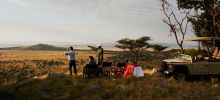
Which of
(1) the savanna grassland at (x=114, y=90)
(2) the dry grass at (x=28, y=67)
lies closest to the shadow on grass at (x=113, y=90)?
(1) the savanna grassland at (x=114, y=90)

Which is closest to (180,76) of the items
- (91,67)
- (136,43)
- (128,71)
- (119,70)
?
(128,71)

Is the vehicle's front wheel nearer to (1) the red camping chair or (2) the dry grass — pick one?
(1) the red camping chair

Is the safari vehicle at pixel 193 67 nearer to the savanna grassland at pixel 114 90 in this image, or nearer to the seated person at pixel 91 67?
the savanna grassland at pixel 114 90

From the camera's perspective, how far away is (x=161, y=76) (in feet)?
79.8

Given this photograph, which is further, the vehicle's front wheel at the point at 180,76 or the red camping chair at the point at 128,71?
the red camping chair at the point at 128,71

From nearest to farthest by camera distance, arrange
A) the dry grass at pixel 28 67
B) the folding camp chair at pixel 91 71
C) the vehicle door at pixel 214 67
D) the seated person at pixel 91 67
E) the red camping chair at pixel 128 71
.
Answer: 1. the vehicle door at pixel 214 67
2. the seated person at pixel 91 67
3. the folding camp chair at pixel 91 71
4. the red camping chair at pixel 128 71
5. the dry grass at pixel 28 67

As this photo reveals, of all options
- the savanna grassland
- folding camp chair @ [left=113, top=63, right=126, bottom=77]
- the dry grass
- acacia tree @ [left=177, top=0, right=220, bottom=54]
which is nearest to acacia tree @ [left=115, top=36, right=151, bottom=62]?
the dry grass

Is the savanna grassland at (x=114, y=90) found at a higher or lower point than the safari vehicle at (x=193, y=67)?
lower

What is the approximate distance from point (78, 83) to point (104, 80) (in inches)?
60.8

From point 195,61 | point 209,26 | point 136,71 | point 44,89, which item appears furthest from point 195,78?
point 209,26

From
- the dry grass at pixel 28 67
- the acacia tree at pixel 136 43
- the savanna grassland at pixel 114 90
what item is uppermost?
the acacia tree at pixel 136 43

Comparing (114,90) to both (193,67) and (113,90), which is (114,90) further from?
(193,67)

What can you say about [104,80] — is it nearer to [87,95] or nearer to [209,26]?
→ [87,95]

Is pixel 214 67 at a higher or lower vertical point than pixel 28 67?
higher
